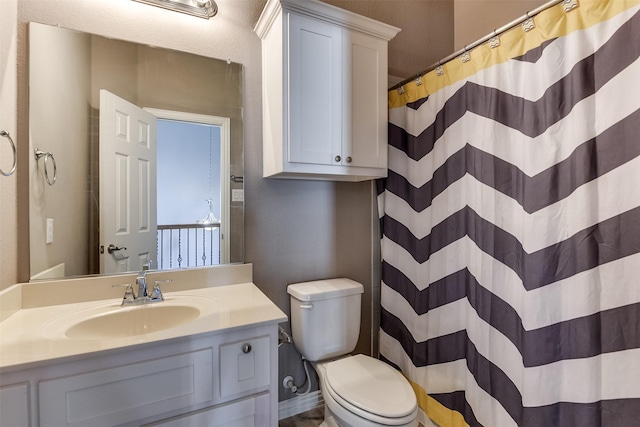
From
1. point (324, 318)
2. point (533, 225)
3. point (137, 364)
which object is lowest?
point (324, 318)

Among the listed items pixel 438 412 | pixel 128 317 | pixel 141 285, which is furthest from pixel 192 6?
pixel 438 412

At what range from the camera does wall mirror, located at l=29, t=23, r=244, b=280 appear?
1.23m

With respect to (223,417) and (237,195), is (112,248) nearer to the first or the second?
(237,195)

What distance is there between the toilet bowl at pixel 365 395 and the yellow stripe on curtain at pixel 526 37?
57.6 inches

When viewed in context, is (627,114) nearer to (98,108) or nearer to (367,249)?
(367,249)

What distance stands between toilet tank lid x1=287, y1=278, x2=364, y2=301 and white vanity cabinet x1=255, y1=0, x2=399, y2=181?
0.61 meters

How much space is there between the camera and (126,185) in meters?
1.36

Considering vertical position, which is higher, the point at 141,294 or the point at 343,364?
the point at 141,294

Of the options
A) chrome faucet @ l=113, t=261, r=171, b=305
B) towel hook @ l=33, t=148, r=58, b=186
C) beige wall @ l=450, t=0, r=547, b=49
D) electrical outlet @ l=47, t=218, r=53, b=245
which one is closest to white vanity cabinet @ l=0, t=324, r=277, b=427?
chrome faucet @ l=113, t=261, r=171, b=305

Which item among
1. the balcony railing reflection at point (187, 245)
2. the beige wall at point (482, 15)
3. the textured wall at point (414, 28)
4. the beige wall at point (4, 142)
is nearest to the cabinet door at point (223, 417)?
the balcony railing reflection at point (187, 245)

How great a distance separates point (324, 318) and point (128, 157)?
1.24m

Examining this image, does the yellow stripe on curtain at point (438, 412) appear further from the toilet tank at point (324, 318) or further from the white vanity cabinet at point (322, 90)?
the white vanity cabinet at point (322, 90)

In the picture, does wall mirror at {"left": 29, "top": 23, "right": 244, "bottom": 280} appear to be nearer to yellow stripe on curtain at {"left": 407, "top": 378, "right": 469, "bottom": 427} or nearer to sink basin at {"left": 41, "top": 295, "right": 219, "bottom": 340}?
sink basin at {"left": 41, "top": 295, "right": 219, "bottom": 340}

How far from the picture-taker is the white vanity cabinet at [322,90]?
55.3 inches
